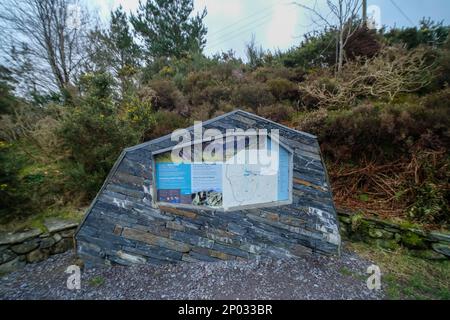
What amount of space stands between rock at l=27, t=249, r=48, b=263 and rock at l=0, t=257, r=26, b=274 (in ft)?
0.26

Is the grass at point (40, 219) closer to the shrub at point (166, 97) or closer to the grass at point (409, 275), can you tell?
the shrub at point (166, 97)

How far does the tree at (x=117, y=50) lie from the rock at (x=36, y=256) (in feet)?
20.0

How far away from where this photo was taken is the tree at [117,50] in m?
8.45

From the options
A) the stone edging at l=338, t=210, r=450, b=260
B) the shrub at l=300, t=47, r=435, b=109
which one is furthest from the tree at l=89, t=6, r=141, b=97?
the stone edging at l=338, t=210, r=450, b=260

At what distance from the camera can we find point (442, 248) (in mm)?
2562

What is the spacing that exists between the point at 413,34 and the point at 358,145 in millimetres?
8051

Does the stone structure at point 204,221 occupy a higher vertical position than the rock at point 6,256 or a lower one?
higher

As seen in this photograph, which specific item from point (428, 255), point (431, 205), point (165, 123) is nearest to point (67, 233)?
point (165, 123)

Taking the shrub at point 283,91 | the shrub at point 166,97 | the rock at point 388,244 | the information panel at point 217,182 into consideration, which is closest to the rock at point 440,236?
the rock at point 388,244

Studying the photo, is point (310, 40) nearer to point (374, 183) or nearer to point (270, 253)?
point (374, 183)

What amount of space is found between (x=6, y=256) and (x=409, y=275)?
211 inches

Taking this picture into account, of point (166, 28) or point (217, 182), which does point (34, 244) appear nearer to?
point (217, 182)

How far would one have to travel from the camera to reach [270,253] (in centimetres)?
264

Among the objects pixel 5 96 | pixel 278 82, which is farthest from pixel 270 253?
pixel 5 96
